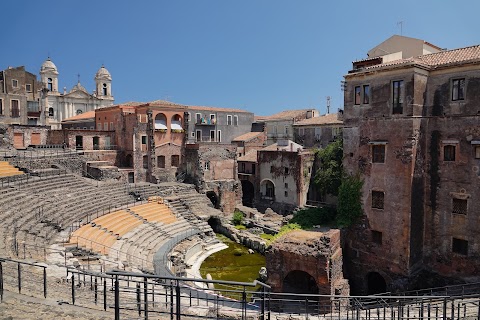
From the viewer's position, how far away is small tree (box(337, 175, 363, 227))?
23938 millimetres

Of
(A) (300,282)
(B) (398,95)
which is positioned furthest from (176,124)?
(B) (398,95)

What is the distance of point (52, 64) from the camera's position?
214 ft

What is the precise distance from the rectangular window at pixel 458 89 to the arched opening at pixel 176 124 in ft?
93.1

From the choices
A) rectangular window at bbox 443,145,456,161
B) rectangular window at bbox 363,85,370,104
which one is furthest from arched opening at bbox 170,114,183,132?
rectangular window at bbox 443,145,456,161

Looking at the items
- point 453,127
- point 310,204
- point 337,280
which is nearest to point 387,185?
point 453,127

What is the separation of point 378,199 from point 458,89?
8.06 metres

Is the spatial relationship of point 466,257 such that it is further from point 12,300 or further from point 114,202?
point 114,202

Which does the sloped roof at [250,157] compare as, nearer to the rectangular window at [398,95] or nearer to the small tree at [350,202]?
the small tree at [350,202]

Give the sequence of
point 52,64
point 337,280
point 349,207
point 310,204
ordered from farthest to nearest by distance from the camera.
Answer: point 52,64, point 310,204, point 349,207, point 337,280

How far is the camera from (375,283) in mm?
24031

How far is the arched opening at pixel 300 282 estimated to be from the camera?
2279 cm

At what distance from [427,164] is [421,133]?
6.79ft

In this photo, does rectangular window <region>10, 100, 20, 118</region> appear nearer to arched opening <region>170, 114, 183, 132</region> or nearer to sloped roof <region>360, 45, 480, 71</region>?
arched opening <region>170, 114, 183, 132</region>

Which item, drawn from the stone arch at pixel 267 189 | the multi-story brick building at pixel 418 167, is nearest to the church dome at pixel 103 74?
the stone arch at pixel 267 189
